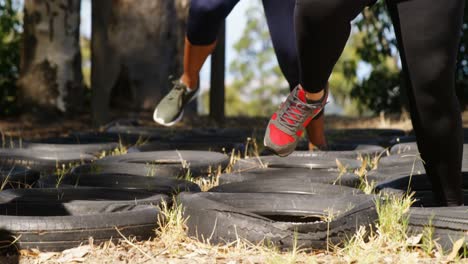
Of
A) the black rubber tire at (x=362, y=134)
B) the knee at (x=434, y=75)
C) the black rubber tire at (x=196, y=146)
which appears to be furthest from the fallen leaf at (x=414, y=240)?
the black rubber tire at (x=362, y=134)

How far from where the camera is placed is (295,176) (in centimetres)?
367

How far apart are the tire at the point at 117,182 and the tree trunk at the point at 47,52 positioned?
5.34m

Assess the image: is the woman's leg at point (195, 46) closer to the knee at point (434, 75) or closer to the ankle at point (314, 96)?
the ankle at point (314, 96)

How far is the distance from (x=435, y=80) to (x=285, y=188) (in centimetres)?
88

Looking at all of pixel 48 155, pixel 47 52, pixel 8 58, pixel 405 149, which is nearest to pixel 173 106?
pixel 48 155

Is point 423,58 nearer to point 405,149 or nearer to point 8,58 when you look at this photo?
point 405,149

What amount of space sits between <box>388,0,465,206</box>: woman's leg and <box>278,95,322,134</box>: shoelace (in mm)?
353

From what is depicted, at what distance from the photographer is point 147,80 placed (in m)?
8.77

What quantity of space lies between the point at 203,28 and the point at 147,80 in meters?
4.97

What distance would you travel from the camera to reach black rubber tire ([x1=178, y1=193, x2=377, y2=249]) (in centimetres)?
237

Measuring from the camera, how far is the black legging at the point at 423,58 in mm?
2379

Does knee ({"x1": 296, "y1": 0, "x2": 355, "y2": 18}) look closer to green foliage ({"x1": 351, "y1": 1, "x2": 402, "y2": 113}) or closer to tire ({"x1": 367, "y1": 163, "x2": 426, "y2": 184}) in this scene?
tire ({"x1": 367, "y1": 163, "x2": 426, "y2": 184})

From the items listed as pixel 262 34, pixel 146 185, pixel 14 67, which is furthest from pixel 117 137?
pixel 262 34

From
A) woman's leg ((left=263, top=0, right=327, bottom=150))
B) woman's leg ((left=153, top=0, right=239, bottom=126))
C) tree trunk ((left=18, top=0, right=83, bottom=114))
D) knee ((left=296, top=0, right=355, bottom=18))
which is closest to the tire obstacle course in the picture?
woman's leg ((left=153, top=0, right=239, bottom=126))
